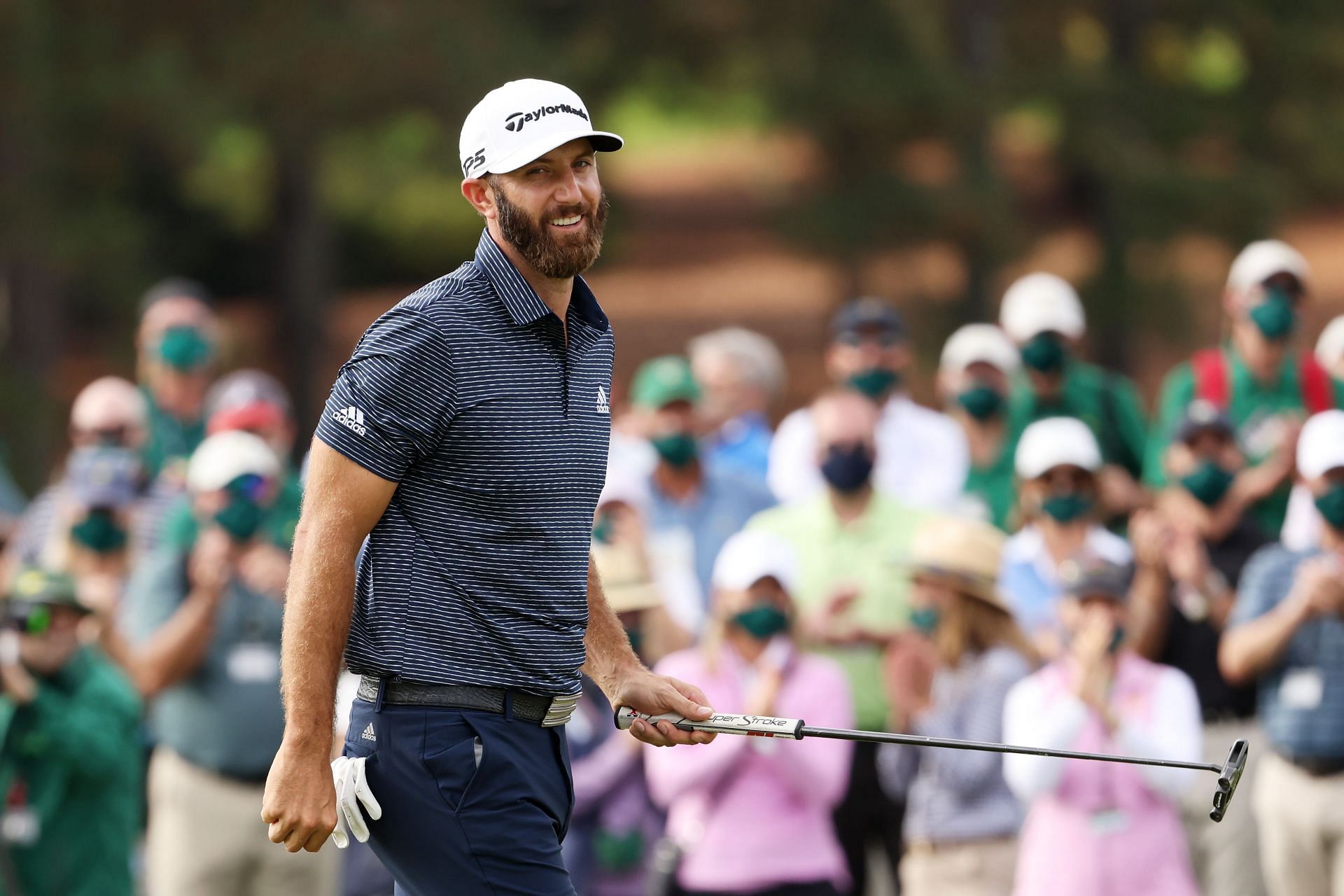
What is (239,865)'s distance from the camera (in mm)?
8055

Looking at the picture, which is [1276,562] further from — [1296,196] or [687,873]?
[1296,196]

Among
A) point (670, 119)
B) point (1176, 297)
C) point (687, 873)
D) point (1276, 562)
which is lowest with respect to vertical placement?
point (687, 873)

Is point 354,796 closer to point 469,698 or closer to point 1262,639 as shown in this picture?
point 469,698

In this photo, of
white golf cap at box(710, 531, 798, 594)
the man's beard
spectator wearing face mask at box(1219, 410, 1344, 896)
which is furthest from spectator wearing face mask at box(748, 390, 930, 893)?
the man's beard

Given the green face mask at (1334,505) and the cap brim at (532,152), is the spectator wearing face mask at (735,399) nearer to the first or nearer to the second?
the green face mask at (1334,505)

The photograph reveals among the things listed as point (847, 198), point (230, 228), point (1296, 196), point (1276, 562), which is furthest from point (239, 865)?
point (230, 228)

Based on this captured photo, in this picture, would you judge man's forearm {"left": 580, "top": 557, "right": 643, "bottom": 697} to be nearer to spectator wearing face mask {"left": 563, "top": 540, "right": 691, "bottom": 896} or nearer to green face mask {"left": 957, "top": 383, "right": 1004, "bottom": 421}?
spectator wearing face mask {"left": 563, "top": 540, "right": 691, "bottom": 896}

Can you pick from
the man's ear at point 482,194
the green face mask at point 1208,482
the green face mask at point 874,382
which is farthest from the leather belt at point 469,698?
the green face mask at point 874,382

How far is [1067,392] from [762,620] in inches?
91.2

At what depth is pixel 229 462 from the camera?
8430mm

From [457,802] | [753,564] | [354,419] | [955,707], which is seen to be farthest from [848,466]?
[354,419]

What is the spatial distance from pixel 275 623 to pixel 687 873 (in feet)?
6.70

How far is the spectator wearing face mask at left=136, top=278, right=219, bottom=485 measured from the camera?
10.4 metres

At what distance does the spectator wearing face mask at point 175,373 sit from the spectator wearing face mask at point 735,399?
8.35ft
